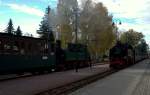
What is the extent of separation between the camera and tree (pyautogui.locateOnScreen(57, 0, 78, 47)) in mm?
67438

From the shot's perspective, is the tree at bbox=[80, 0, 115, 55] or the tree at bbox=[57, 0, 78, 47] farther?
the tree at bbox=[80, 0, 115, 55]

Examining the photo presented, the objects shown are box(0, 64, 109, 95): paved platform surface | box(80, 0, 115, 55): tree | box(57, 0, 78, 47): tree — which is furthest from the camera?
box(80, 0, 115, 55): tree

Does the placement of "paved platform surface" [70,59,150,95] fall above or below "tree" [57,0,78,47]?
below

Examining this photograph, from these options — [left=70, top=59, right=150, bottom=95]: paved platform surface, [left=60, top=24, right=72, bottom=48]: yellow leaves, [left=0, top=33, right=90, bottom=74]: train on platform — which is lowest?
[left=70, top=59, right=150, bottom=95]: paved platform surface

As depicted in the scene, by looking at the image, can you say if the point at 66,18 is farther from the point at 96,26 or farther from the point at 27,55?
the point at 27,55

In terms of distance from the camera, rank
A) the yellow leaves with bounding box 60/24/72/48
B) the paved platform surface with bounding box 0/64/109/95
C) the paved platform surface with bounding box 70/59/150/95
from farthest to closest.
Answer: the yellow leaves with bounding box 60/24/72/48, the paved platform surface with bounding box 70/59/150/95, the paved platform surface with bounding box 0/64/109/95

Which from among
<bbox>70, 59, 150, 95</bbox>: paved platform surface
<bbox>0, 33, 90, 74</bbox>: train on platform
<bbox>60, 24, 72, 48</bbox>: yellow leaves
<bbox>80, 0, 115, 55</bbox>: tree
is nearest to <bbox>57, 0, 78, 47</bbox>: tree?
<bbox>60, 24, 72, 48</bbox>: yellow leaves

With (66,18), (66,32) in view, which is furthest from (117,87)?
(66,18)

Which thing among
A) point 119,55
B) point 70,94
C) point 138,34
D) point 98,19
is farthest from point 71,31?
point 138,34

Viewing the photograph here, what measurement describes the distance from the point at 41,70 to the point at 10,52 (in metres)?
6.33

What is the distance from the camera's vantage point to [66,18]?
227 feet

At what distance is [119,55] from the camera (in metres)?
47.0

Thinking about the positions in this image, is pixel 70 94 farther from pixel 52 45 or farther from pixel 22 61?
Answer: pixel 52 45

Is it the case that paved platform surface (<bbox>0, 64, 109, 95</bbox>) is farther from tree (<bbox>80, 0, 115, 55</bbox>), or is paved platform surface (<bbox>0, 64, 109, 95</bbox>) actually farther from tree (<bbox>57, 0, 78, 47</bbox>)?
tree (<bbox>80, 0, 115, 55</bbox>)
